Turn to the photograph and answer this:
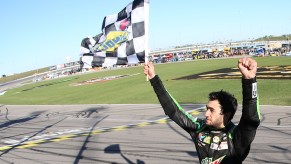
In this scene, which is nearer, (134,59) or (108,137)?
(134,59)

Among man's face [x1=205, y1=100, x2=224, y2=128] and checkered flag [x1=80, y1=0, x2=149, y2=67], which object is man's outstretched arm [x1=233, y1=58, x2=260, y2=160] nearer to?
man's face [x1=205, y1=100, x2=224, y2=128]

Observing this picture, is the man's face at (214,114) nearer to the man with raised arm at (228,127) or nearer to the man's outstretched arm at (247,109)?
the man with raised arm at (228,127)

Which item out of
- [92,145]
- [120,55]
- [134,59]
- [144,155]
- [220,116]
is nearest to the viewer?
[220,116]

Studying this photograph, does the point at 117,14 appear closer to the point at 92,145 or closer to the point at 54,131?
the point at 92,145

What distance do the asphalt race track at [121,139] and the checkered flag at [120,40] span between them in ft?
12.5

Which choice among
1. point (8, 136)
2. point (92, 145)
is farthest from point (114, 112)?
point (92, 145)

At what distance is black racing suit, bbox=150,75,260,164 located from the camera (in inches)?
117

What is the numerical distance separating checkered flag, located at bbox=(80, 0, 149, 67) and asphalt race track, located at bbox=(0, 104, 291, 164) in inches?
150

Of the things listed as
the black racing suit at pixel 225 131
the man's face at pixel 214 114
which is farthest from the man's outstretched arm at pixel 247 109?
the man's face at pixel 214 114

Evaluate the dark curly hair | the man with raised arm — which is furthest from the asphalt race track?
the dark curly hair

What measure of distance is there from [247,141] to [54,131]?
14.8m

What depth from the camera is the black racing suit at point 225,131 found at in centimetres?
298

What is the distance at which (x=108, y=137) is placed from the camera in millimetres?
14109

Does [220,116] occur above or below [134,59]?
below
